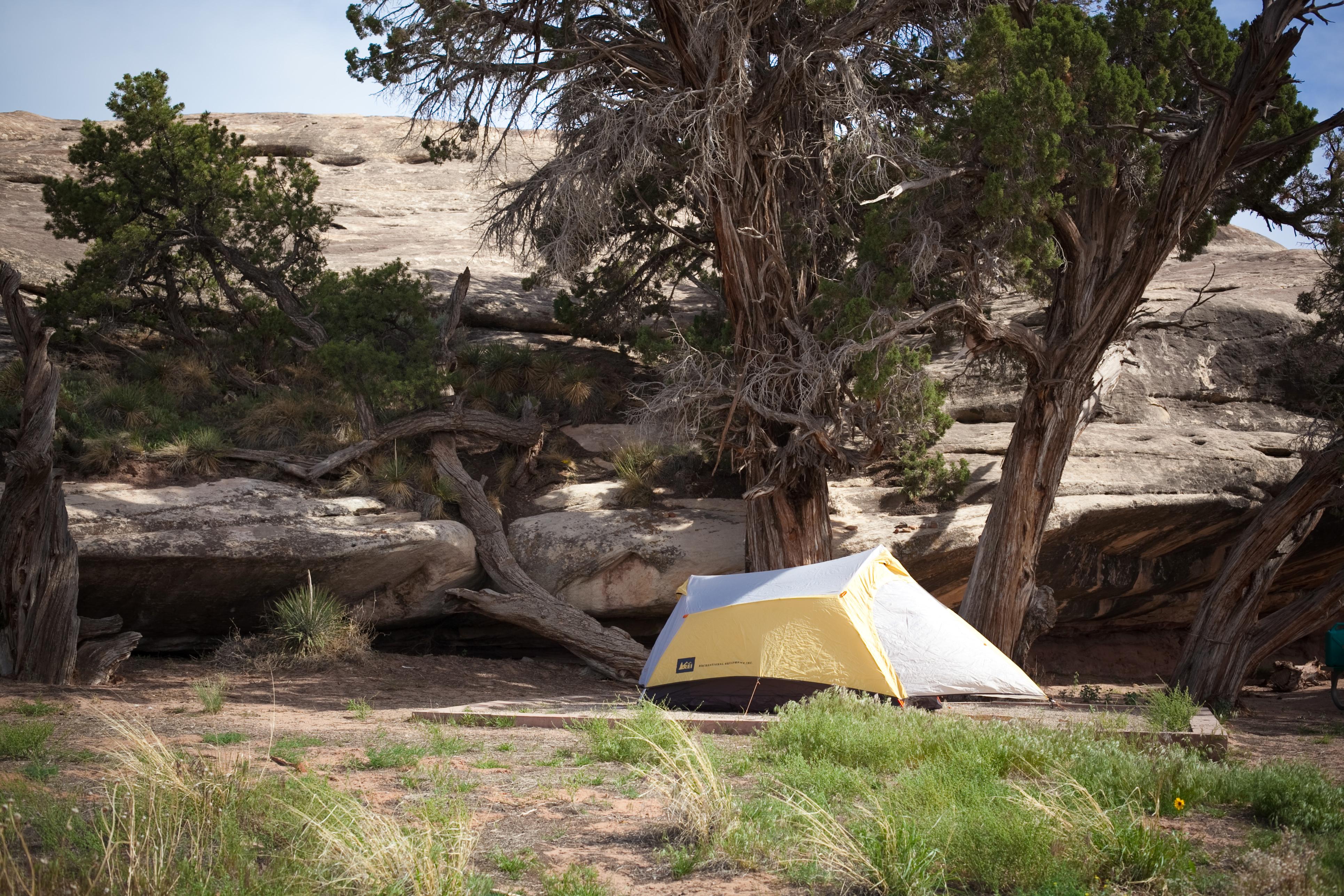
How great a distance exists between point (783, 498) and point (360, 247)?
13631 mm

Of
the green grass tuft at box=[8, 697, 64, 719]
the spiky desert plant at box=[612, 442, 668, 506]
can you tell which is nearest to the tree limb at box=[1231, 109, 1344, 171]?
the spiky desert plant at box=[612, 442, 668, 506]

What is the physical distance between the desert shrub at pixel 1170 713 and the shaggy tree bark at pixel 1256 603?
13.4 feet

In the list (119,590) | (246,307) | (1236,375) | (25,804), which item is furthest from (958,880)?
(246,307)

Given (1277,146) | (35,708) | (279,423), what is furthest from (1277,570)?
(279,423)

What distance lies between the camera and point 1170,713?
289 inches

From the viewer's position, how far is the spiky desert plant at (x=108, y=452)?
12.3 meters

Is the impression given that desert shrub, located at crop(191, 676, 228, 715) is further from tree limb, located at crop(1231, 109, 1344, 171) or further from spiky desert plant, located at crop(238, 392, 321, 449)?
tree limb, located at crop(1231, 109, 1344, 171)

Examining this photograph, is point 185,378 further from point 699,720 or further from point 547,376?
point 699,720

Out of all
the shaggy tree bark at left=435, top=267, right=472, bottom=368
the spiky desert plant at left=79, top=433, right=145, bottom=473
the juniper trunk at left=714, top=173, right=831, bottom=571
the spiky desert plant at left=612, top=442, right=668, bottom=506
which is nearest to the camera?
the juniper trunk at left=714, top=173, right=831, bottom=571

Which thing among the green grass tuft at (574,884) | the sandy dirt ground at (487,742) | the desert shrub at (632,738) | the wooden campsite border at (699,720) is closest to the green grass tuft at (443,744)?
the sandy dirt ground at (487,742)

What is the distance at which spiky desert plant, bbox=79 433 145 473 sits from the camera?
40.3 feet

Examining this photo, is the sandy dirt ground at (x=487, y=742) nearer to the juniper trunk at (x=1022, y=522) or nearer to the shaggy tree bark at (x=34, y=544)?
the shaggy tree bark at (x=34, y=544)

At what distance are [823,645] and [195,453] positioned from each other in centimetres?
907

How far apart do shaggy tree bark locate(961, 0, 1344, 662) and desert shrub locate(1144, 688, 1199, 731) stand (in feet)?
11.6
